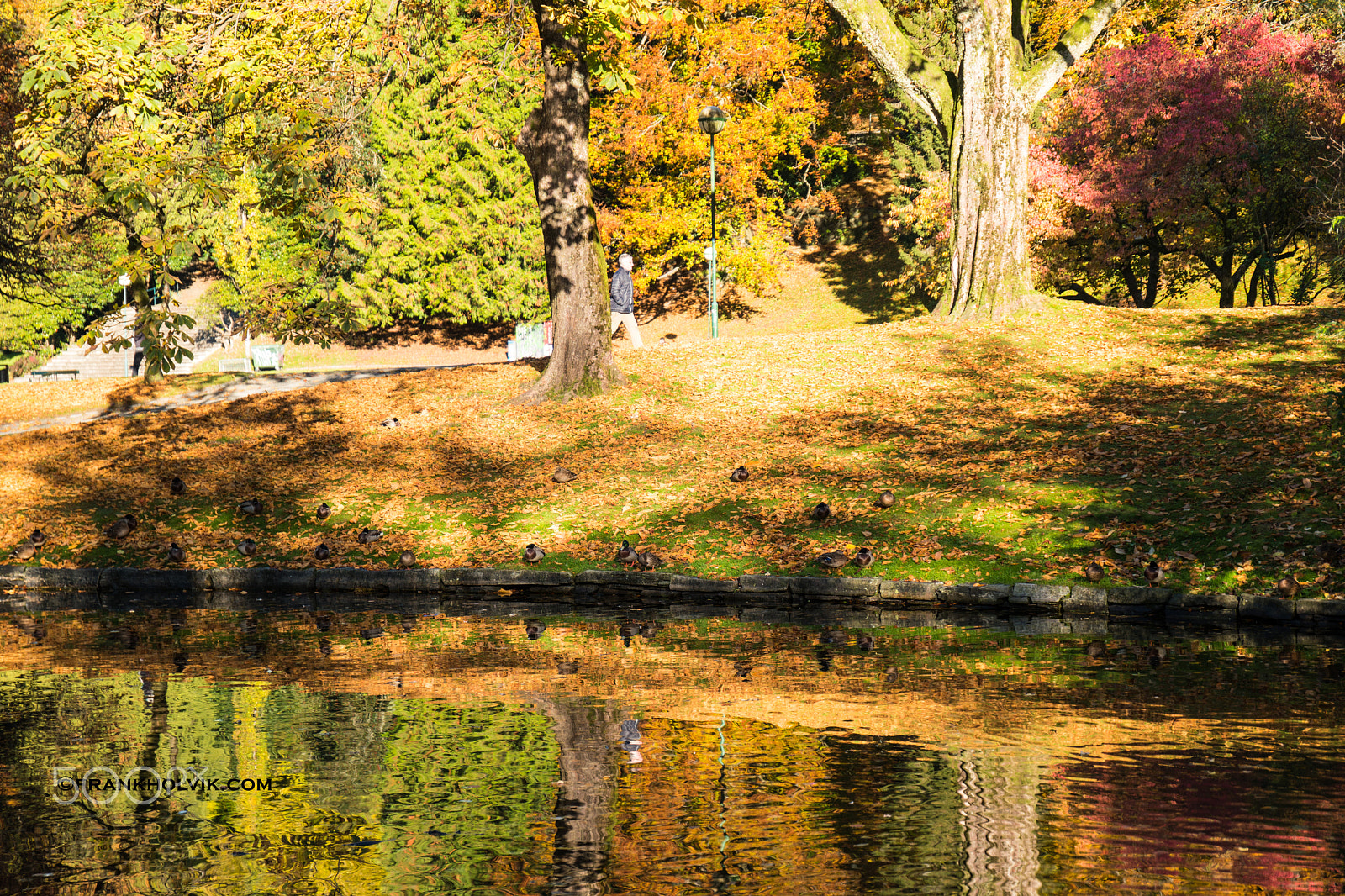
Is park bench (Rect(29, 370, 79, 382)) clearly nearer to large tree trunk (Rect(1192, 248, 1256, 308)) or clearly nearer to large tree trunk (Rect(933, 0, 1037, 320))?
large tree trunk (Rect(933, 0, 1037, 320))

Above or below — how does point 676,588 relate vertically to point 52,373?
below

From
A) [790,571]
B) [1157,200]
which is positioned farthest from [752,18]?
[790,571]

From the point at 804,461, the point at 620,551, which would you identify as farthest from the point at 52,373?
the point at 620,551

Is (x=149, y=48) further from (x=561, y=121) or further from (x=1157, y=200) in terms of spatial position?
(x=1157, y=200)

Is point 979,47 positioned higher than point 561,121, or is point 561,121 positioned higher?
point 979,47

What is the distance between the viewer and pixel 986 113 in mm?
22406

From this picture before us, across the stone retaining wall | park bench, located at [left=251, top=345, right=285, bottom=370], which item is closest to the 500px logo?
the stone retaining wall

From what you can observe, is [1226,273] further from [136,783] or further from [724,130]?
[136,783]

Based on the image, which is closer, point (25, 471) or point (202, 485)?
point (202, 485)

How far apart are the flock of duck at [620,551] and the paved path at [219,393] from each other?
7397 millimetres

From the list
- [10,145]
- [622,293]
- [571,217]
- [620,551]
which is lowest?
[620,551]

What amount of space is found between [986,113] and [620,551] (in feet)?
40.8

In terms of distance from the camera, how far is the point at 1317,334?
20.9 metres

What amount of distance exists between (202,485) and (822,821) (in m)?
14.6
